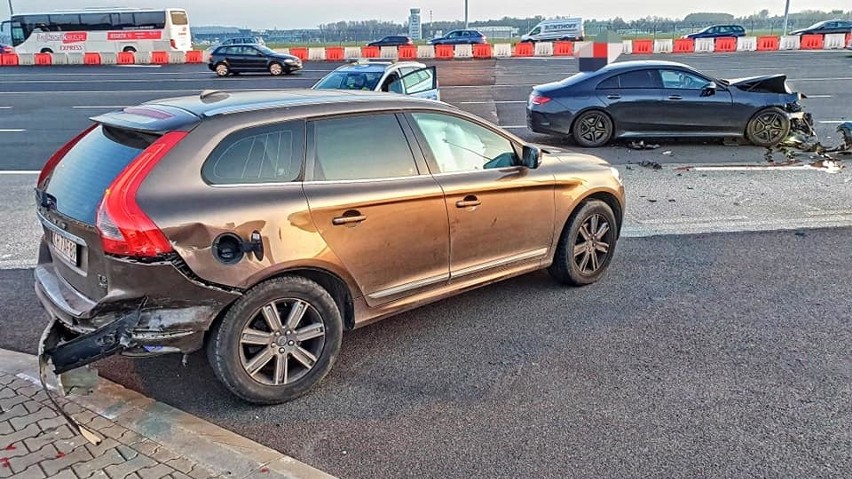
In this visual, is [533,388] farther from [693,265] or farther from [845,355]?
[693,265]

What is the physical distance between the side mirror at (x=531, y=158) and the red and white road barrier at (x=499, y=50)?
3477 cm

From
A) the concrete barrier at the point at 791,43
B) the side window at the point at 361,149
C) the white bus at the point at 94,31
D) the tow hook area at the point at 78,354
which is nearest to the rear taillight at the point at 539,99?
the side window at the point at 361,149

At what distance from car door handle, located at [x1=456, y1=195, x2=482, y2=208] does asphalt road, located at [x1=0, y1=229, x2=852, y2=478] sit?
0.91 m

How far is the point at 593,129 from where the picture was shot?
11.7m

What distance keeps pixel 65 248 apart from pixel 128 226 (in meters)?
0.67

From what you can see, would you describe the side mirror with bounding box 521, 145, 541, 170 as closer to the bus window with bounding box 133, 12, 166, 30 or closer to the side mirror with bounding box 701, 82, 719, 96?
the side mirror with bounding box 701, 82, 719, 96

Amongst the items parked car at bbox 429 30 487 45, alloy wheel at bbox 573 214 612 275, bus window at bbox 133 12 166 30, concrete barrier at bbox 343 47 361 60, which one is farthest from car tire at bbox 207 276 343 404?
parked car at bbox 429 30 487 45

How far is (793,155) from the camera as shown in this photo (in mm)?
10766

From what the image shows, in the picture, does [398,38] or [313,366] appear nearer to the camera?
[313,366]

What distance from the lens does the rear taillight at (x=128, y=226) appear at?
316 cm

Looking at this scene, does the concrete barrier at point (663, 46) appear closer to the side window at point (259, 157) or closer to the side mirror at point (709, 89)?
the side mirror at point (709, 89)

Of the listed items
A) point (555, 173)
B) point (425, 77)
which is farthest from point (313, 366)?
point (425, 77)

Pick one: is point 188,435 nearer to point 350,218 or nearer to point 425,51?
point 350,218

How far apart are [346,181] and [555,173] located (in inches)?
72.5
